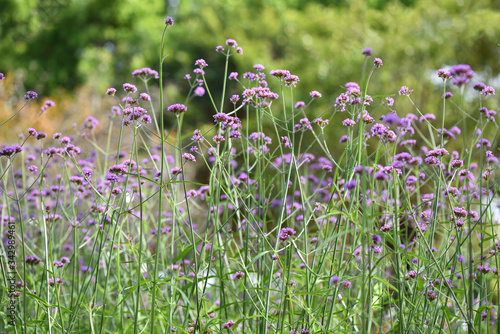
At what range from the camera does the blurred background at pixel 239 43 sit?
362 inches

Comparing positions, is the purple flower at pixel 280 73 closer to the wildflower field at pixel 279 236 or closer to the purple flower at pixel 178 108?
the wildflower field at pixel 279 236

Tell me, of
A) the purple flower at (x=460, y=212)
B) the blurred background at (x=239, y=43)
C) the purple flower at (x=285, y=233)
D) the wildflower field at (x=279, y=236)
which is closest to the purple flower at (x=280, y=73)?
the wildflower field at (x=279, y=236)

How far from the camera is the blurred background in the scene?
362 inches

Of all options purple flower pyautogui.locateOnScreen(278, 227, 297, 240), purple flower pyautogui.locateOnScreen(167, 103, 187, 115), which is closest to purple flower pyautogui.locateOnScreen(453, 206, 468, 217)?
purple flower pyautogui.locateOnScreen(278, 227, 297, 240)

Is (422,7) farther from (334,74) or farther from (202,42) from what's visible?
(202,42)

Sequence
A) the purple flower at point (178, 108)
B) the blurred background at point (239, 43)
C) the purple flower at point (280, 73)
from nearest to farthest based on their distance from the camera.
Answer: the purple flower at point (178, 108) → the purple flower at point (280, 73) → the blurred background at point (239, 43)

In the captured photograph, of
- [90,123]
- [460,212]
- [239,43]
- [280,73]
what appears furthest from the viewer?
[239,43]

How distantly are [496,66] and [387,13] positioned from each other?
259 cm

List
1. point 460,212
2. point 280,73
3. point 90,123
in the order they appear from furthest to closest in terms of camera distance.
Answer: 1. point 90,123
2. point 280,73
3. point 460,212

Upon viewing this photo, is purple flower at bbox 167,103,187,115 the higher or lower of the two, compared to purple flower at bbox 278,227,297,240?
higher

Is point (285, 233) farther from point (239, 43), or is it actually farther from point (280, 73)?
point (239, 43)

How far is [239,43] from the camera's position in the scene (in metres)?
13.5

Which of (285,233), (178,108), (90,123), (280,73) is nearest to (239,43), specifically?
(90,123)

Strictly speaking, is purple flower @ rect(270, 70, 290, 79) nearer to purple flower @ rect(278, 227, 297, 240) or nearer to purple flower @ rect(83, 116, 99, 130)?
purple flower @ rect(278, 227, 297, 240)
